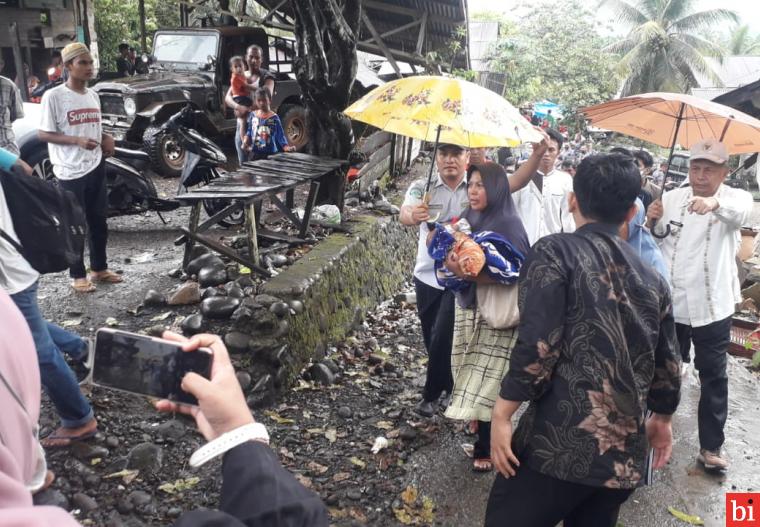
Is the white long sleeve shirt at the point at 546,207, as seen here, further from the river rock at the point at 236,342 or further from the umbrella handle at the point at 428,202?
the river rock at the point at 236,342

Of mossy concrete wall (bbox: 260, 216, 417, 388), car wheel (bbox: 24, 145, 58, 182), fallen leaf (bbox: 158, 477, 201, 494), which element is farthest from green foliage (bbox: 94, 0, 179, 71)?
fallen leaf (bbox: 158, 477, 201, 494)

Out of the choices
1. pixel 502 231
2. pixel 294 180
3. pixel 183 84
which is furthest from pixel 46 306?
pixel 183 84

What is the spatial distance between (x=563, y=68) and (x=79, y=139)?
22197 mm

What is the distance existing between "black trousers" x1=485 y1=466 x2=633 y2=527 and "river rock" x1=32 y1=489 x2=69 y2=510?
189 cm

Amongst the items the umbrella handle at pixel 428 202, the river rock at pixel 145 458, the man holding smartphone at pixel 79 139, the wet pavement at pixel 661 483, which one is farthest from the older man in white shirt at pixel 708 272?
the man holding smartphone at pixel 79 139

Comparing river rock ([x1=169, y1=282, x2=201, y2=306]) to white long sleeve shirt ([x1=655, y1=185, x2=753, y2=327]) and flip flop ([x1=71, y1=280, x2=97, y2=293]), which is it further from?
white long sleeve shirt ([x1=655, y1=185, x2=753, y2=327])

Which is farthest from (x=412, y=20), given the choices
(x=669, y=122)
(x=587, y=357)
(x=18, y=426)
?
(x=18, y=426)

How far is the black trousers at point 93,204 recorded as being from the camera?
4594 millimetres

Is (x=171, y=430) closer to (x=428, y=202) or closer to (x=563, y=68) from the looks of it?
(x=428, y=202)

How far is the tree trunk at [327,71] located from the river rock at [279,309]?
2.44 metres

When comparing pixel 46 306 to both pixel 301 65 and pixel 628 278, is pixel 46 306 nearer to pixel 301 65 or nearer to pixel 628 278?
pixel 301 65

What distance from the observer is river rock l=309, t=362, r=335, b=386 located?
14.1 feet

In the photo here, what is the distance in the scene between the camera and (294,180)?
4.91 m

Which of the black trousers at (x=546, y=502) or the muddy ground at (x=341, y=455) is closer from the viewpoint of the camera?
the black trousers at (x=546, y=502)
